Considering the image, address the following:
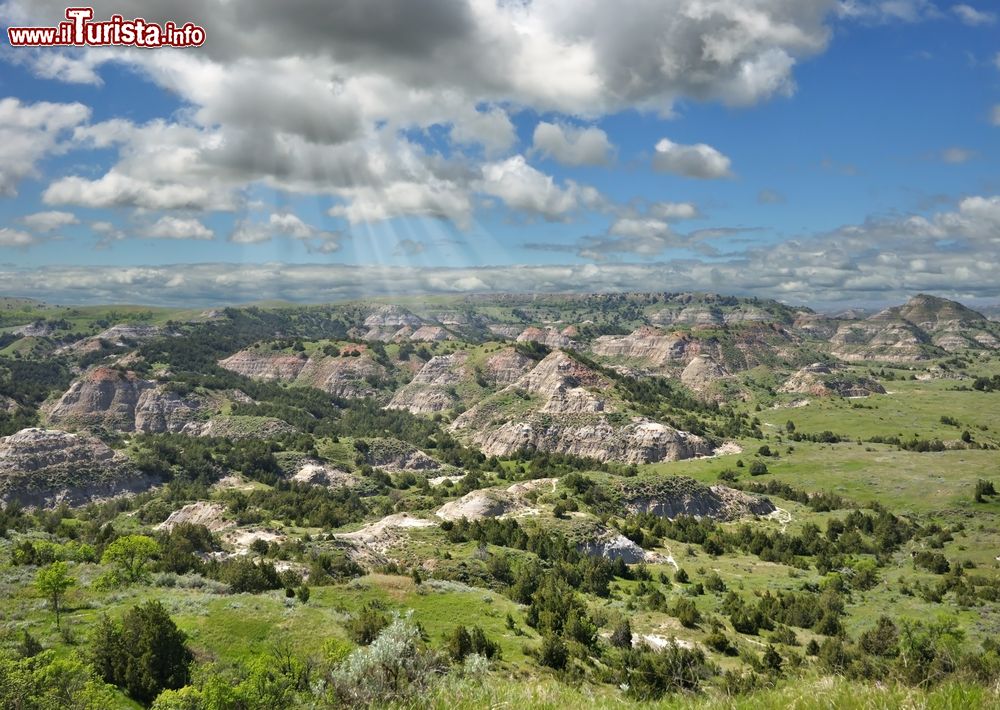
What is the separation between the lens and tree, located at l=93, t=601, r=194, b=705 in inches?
883

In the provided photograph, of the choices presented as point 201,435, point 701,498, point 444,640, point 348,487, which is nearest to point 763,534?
point 701,498

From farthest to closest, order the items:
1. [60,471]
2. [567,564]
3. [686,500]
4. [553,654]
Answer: [60,471] → [686,500] → [567,564] → [553,654]

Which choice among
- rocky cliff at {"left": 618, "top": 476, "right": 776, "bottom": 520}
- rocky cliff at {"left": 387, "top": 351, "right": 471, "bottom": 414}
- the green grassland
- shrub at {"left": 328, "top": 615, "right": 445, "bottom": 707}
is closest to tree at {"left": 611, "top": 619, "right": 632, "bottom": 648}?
the green grassland

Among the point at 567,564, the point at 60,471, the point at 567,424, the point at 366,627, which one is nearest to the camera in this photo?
the point at 366,627

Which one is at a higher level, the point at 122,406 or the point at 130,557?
the point at 130,557

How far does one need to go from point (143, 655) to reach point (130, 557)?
56.1 ft

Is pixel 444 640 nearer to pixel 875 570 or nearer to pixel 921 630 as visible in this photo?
pixel 921 630

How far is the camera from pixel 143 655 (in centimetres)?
2256

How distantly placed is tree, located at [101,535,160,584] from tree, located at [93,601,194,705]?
12729 millimetres

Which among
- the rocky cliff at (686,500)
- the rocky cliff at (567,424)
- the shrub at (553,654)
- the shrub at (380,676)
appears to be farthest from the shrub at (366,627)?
the rocky cliff at (567,424)

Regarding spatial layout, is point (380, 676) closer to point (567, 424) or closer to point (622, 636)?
point (622, 636)

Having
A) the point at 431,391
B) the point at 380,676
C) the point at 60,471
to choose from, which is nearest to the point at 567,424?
the point at 431,391

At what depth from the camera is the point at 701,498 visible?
91438mm

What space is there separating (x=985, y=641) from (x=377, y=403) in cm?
16885
